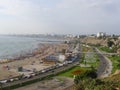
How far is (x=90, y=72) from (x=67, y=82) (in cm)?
457

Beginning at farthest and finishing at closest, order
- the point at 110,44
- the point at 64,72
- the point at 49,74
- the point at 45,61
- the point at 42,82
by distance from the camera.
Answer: the point at 110,44 < the point at 45,61 < the point at 64,72 < the point at 49,74 < the point at 42,82

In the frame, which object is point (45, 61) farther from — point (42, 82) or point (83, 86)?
point (83, 86)

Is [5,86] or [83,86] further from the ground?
[83,86]

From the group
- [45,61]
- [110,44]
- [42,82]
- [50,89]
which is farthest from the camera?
[110,44]

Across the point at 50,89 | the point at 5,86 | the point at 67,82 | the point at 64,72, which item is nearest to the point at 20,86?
the point at 5,86

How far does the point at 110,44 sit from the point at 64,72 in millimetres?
68826

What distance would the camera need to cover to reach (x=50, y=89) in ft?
110

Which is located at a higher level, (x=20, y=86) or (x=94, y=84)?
(x=94, y=84)

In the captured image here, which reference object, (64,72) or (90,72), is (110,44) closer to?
(64,72)

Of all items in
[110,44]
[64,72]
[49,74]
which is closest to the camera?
[49,74]

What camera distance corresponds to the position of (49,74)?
4353cm

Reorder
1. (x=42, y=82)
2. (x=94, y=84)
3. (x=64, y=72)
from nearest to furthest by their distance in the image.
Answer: (x=94, y=84) < (x=42, y=82) < (x=64, y=72)

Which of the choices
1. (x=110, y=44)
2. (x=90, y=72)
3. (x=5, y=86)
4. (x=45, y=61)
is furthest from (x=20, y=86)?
(x=110, y=44)

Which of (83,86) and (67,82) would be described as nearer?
(83,86)
